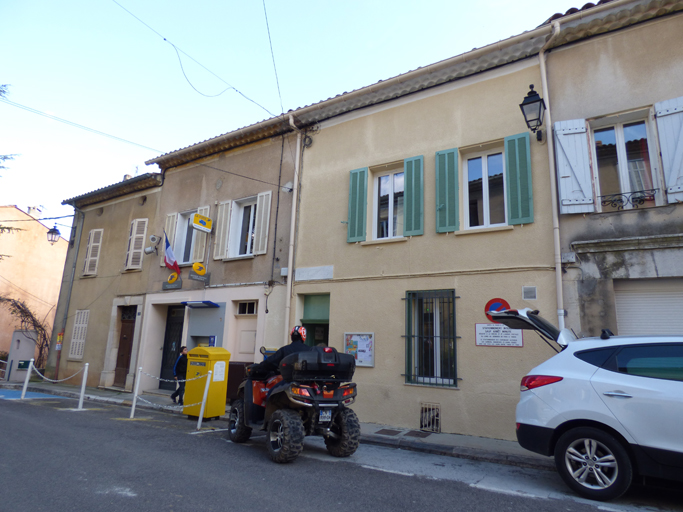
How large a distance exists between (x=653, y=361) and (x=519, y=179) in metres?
4.50

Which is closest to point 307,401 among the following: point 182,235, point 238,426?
point 238,426

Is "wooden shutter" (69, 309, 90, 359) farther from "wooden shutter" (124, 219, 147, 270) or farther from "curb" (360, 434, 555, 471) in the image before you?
"curb" (360, 434, 555, 471)

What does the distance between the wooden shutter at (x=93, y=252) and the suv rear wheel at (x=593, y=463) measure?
16038mm

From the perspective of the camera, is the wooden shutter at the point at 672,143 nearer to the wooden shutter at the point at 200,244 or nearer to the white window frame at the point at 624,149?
the white window frame at the point at 624,149

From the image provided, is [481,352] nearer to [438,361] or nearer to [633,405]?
[438,361]

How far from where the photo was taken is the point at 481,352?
795 centimetres

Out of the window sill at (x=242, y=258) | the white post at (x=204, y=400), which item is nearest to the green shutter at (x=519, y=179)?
the white post at (x=204, y=400)

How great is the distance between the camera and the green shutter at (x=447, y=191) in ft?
28.6

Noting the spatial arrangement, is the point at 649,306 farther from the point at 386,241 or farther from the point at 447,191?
the point at 386,241

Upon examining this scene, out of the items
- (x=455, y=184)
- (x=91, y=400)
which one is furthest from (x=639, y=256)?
(x=91, y=400)

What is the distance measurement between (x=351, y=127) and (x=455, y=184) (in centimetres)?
317

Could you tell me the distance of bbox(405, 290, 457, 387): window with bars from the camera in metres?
8.40

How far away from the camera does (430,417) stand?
820 centimetres

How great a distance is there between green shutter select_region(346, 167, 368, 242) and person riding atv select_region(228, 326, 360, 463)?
3.95 metres
